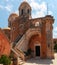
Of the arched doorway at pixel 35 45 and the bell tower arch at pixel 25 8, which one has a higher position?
the bell tower arch at pixel 25 8

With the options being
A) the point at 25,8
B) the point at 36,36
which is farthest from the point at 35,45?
the point at 25,8

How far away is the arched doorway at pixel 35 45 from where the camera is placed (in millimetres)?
30000

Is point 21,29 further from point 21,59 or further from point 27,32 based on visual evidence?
point 21,59

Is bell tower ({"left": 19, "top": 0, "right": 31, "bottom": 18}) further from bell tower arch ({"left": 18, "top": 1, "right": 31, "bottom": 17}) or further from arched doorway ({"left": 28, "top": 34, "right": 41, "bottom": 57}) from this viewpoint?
arched doorway ({"left": 28, "top": 34, "right": 41, "bottom": 57})

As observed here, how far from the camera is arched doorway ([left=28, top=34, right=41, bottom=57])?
30000 mm

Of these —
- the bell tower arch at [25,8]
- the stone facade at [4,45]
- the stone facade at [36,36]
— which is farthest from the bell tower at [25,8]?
the stone facade at [4,45]

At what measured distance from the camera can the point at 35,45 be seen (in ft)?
99.6

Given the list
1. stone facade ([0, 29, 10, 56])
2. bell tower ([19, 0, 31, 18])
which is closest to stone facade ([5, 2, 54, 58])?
bell tower ([19, 0, 31, 18])

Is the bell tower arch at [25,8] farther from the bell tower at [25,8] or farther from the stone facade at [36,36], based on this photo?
the stone facade at [36,36]

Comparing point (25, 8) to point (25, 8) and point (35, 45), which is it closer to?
point (25, 8)

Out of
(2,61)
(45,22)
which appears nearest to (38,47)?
(45,22)

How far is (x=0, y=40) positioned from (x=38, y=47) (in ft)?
28.2

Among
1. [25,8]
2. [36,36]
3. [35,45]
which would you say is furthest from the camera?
[25,8]

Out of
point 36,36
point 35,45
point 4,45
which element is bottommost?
point 35,45
